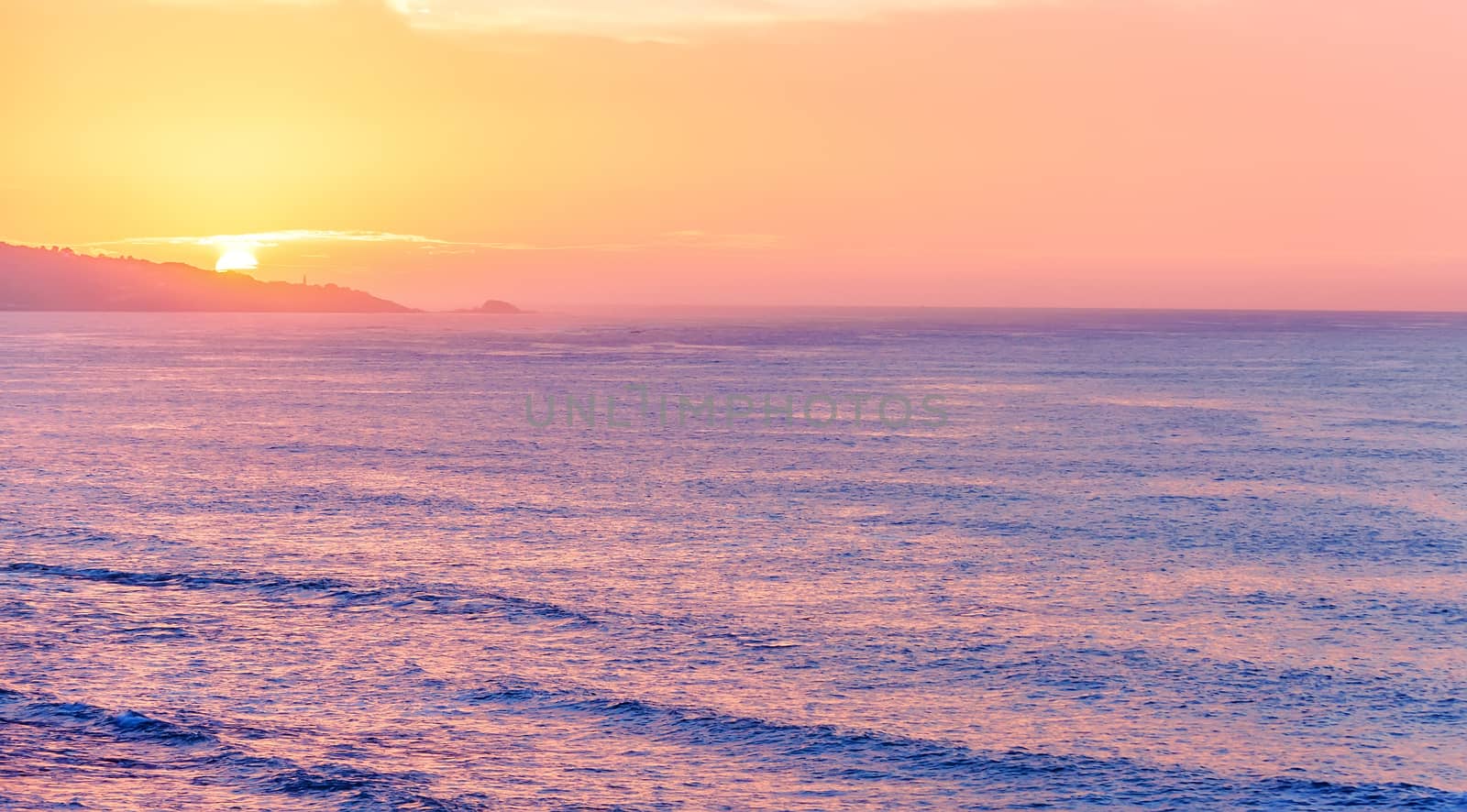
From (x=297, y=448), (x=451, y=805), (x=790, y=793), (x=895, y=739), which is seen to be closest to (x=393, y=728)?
(x=451, y=805)

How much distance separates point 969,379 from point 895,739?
109 m

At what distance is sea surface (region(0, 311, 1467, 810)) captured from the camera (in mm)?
22781

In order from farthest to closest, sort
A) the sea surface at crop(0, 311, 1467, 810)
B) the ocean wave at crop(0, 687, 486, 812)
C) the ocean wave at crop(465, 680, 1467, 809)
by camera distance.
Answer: the sea surface at crop(0, 311, 1467, 810) < the ocean wave at crop(465, 680, 1467, 809) < the ocean wave at crop(0, 687, 486, 812)

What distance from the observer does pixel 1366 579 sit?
124ft

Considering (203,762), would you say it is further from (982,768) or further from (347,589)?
(982,768)

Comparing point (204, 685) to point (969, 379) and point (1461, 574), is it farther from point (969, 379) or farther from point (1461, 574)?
point (969, 379)

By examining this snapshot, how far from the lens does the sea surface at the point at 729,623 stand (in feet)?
74.7

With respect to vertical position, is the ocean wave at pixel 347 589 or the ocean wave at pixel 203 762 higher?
the ocean wave at pixel 347 589

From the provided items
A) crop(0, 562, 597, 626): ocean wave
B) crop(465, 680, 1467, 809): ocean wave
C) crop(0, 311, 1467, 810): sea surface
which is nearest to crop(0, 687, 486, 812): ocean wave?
crop(0, 311, 1467, 810): sea surface

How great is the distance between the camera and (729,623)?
32.0 m

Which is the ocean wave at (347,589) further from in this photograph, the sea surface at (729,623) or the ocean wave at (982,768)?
the ocean wave at (982,768)

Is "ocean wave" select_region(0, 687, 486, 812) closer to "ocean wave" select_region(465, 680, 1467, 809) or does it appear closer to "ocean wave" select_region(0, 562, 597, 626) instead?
"ocean wave" select_region(465, 680, 1467, 809)

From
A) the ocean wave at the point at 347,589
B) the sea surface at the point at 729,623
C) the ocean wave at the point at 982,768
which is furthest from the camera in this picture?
the ocean wave at the point at 347,589

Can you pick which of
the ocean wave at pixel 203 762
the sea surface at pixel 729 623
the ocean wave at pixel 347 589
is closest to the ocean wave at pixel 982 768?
the sea surface at pixel 729 623
